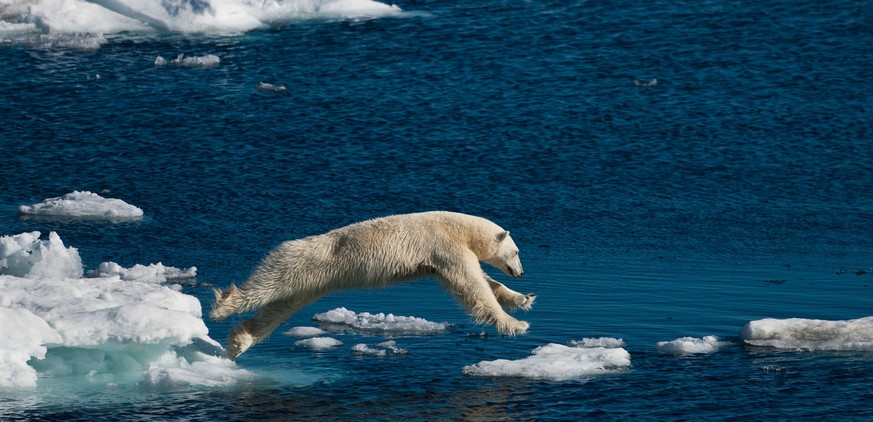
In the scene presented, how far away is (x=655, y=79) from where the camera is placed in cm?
2627

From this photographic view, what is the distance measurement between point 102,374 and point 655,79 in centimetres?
1632

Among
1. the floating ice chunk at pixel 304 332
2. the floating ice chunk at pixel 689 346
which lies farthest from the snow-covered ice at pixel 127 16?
the floating ice chunk at pixel 689 346

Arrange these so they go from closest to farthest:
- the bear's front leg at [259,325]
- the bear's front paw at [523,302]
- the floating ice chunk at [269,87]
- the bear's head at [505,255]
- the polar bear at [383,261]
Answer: the polar bear at [383,261] < the bear's front paw at [523,302] < the bear's head at [505,255] < the bear's front leg at [259,325] < the floating ice chunk at [269,87]

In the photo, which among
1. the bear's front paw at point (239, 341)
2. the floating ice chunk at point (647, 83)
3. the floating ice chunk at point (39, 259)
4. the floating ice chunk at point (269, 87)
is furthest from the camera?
the floating ice chunk at point (647, 83)

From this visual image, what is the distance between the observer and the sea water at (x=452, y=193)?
12.0m

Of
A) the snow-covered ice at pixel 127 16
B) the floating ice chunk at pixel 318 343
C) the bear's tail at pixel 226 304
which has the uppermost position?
the snow-covered ice at pixel 127 16

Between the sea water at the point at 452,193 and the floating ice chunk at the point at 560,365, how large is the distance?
27mm

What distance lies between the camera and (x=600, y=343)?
44.5 feet

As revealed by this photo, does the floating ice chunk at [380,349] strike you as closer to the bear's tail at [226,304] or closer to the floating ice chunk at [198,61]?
the bear's tail at [226,304]

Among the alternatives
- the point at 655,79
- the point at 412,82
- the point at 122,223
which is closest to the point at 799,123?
the point at 655,79

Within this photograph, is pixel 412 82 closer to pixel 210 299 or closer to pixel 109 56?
pixel 109 56

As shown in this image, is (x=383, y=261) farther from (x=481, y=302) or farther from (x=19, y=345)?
(x=19, y=345)

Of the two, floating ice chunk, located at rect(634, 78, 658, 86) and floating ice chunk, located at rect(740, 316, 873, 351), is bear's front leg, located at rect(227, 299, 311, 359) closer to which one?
floating ice chunk, located at rect(740, 316, 873, 351)

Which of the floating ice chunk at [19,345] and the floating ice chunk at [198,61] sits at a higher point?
the floating ice chunk at [198,61]
